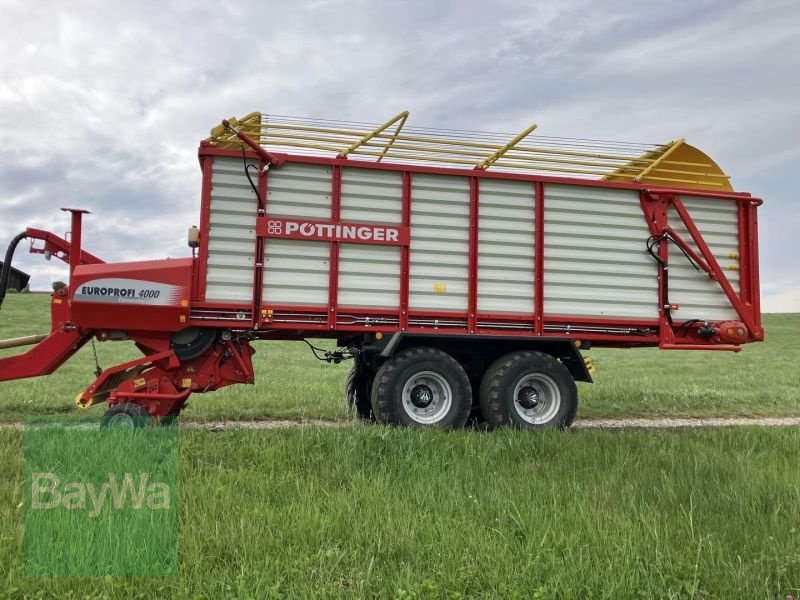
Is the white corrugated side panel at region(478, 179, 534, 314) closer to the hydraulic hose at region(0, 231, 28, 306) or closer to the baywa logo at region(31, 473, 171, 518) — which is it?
the baywa logo at region(31, 473, 171, 518)

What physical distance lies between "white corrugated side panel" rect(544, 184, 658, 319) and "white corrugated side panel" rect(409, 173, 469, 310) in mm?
1173

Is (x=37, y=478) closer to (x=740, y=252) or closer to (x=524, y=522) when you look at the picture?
(x=524, y=522)

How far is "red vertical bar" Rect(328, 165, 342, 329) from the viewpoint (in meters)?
7.07

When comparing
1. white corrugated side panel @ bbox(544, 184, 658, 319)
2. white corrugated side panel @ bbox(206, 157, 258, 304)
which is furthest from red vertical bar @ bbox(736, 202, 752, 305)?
white corrugated side panel @ bbox(206, 157, 258, 304)

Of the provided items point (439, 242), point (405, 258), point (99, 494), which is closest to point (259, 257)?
point (405, 258)

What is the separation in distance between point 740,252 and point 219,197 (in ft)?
23.8

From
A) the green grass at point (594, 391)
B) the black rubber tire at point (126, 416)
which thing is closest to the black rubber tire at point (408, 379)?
the green grass at point (594, 391)

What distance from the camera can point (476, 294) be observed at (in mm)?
7375

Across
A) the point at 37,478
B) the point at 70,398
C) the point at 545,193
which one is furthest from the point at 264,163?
the point at 70,398

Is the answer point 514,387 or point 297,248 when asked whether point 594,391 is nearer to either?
point 514,387

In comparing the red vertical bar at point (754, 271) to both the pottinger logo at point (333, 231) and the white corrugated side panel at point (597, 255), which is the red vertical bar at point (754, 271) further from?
the pottinger logo at point (333, 231)

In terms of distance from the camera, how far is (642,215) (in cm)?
793

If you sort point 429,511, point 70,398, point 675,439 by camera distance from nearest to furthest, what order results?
point 429,511 < point 675,439 < point 70,398

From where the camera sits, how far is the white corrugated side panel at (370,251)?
7.18 metres
